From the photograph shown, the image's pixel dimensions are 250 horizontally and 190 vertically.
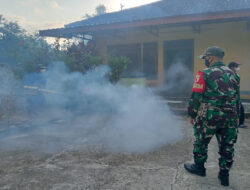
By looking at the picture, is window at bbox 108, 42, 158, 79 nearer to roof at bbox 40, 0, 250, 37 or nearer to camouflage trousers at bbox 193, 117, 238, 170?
roof at bbox 40, 0, 250, 37

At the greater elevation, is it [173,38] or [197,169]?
[173,38]

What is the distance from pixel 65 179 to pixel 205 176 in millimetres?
1797

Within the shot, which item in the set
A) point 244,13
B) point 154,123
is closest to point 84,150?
point 154,123

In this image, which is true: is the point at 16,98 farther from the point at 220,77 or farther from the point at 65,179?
the point at 220,77

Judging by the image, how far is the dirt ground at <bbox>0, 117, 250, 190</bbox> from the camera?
110 inches

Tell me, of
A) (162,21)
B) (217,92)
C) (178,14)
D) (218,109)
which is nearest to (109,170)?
(218,109)

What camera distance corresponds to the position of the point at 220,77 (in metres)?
2.78

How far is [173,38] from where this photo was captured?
377 inches

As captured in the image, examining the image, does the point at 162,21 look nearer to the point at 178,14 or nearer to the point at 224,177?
the point at 178,14

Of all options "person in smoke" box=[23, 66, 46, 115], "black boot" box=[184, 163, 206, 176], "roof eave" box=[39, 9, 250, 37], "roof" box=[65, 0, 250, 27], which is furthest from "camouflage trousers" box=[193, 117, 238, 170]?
"roof" box=[65, 0, 250, 27]

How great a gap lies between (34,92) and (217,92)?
549cm

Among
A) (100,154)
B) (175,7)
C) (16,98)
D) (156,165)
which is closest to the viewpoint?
(156,165)

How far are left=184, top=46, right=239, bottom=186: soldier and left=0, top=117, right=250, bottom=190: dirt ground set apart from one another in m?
0.43

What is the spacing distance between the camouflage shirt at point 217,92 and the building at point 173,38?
206 inches
